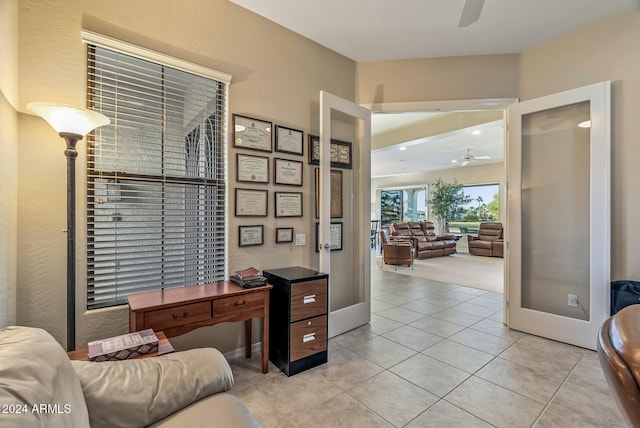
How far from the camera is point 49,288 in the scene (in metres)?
1.74

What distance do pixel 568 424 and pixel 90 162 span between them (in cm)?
334

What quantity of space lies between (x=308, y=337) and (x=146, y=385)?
52.7 inches

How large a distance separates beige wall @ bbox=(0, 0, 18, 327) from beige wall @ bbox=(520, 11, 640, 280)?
14.4ft

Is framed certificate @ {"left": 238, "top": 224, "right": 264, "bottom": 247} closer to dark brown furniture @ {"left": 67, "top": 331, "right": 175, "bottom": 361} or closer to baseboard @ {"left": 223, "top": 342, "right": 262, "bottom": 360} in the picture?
baseboard @ {"left": 223, "top": 342, "right": 262, "bottom": 360}

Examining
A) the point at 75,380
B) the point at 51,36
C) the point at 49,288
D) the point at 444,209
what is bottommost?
the point at 75,380

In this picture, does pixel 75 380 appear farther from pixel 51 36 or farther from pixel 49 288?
pixel 51 36

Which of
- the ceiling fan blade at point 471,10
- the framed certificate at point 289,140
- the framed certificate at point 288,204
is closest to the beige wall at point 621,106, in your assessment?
the ceiling fan blade at point 471,10

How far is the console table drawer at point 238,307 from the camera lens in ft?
6.44

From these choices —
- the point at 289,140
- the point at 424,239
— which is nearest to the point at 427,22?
the point at 289,140

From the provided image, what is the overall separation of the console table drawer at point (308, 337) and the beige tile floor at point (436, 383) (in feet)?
0.49

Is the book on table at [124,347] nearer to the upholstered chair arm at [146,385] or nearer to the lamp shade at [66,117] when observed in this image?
the upholstered chair arm at [146,385]

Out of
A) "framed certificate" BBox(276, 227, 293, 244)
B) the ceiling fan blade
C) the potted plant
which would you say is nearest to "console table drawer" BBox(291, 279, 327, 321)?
"framed certificate" BBox(276, 227, 293, 244)

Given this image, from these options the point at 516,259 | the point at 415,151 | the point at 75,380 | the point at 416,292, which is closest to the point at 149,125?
the point at 75,380

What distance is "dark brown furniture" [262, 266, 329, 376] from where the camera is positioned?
7.27ft
